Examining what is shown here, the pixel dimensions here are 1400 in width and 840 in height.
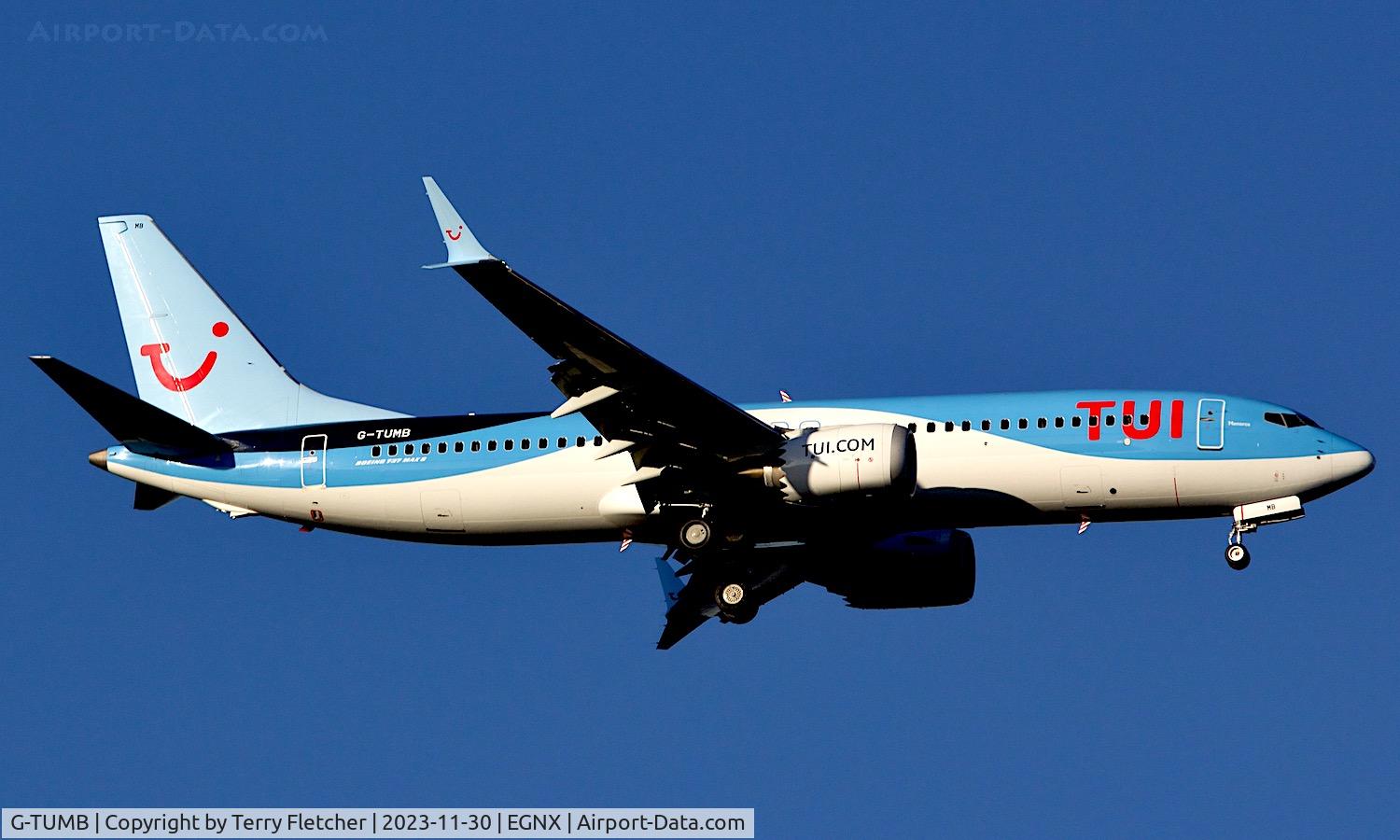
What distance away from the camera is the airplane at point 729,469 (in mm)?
41375

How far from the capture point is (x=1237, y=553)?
42750 millimetres

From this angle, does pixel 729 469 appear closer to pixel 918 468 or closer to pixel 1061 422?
pixel 918 468

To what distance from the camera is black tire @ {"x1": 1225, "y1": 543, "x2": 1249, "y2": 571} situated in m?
42.7

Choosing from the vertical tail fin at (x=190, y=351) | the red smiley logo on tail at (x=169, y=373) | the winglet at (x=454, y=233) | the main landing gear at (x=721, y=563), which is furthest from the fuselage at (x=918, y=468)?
the winglet at (x=454, y=233)

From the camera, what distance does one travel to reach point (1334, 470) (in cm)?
4247

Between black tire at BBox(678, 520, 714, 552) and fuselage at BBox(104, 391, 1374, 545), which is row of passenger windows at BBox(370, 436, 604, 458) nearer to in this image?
fuselage at BBox(104, 391, 1374, 545)

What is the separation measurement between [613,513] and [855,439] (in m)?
5.99

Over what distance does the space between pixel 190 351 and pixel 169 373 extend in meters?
0.76

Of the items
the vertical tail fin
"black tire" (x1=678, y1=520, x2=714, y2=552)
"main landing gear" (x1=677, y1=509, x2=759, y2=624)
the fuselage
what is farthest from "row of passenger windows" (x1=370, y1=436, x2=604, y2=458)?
"main landing gear" (x1=677, y1=509, x2=759, y2=624)

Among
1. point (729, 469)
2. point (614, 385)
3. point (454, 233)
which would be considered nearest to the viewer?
point (454, 233)

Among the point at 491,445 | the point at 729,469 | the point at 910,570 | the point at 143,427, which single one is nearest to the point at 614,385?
the point at 729,469

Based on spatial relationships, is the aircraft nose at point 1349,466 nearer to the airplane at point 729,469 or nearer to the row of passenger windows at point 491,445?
the airplane at point 729,469

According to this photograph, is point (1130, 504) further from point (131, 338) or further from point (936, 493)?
point (131, 338)

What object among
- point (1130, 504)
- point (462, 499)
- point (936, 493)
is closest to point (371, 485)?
point (462, 499)
